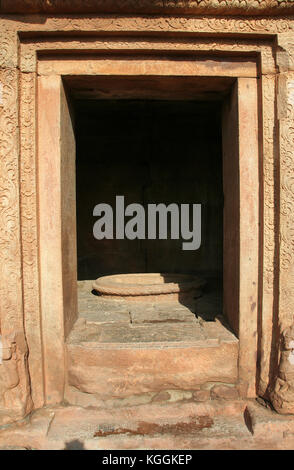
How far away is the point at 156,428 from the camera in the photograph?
2244 mm

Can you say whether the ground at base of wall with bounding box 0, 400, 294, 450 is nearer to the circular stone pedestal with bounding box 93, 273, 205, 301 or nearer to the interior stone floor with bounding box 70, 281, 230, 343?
the interior stone floor with bounding box 70, 281, 230, 343

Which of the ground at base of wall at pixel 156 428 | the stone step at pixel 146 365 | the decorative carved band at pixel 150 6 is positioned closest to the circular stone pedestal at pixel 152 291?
the stone step at pixel 146 365

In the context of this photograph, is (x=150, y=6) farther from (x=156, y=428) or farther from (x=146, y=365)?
(x=156, y=428)

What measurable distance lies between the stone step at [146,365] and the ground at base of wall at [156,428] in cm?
15

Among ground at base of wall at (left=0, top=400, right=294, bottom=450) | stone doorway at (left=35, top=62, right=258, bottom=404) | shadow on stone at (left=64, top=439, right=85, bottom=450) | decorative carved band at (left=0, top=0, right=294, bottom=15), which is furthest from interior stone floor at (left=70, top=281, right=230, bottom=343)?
decorative carved band at (left=0, top=0, right=294, bottom=15)

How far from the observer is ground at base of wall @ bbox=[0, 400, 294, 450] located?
6.95 ft

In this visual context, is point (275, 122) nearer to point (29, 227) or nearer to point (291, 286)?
point (291, 286)

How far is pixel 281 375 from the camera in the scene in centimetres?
228

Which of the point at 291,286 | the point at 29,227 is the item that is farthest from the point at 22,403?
the point at 291,286

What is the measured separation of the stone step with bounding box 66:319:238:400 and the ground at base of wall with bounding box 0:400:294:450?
146mm

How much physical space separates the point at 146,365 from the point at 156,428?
43 centimetres

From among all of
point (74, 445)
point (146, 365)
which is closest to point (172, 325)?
point (146, 365)

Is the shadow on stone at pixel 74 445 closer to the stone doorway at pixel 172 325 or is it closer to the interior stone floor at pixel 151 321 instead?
the stone doorway at pixel 172 325

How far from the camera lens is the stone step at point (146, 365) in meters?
2.48
